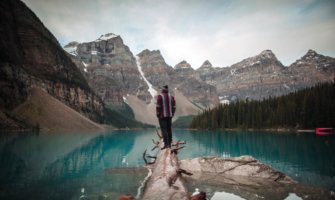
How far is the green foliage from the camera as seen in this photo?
341ft

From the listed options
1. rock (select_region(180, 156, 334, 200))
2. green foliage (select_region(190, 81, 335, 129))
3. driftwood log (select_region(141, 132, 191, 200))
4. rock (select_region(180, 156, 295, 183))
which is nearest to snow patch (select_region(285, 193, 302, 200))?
rock (select_region(180, 156, 334, 200))

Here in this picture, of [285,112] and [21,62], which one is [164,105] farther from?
[21,62]

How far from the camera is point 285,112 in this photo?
383 ft

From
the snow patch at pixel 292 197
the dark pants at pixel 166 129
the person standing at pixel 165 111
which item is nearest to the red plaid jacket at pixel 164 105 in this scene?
the person standing at pixel 165 111

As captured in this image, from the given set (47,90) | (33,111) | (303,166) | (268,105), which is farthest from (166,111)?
(47,90)

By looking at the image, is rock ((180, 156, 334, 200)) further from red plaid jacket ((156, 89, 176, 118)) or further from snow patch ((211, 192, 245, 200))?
red plaid jacket ((156, 89, 176, 118))

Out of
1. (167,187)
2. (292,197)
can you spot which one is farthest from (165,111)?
(292,197)

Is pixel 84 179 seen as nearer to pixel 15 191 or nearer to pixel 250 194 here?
pixel 15 191

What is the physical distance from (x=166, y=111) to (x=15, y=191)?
10233mm

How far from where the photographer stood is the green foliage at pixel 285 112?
104 meters

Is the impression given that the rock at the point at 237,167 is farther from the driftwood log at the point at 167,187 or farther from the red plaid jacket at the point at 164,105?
the driftwood log at the point at 167,187

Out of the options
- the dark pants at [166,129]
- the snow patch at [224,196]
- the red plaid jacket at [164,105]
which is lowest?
the snow patch at [224,196]

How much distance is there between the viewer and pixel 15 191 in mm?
15297

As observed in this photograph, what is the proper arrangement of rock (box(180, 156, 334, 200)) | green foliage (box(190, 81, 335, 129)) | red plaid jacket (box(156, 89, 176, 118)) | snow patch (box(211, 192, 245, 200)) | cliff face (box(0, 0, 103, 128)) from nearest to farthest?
1. red plaid jacket (box(156, 89, 176, 118))
2. snow patch (box(211, 192, 245, 200))
3. rock (box(180, 156, 334, 200))
4. green foliage (box(190, 81, 335, 129))
5. cliff face (box(0, 0, 103, 128))
